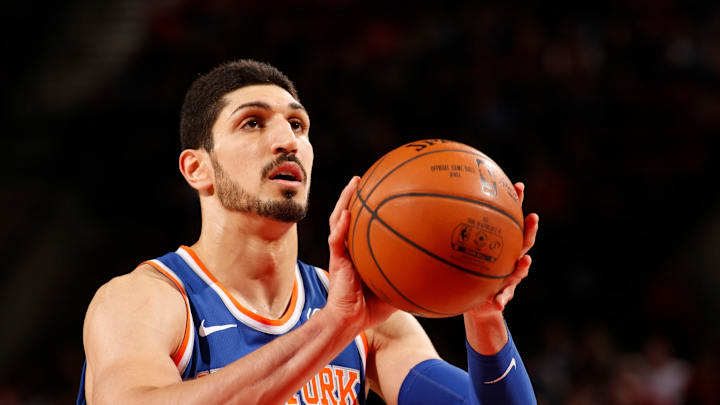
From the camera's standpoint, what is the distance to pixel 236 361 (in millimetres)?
2023

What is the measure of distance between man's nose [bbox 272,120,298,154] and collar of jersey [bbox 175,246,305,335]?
547 millimetres

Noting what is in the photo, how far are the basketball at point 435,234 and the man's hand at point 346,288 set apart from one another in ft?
0.09

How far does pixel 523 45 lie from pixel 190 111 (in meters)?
5.80

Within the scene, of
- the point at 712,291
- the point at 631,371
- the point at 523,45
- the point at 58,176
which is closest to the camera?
the point at 631,371

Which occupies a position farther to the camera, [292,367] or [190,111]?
[190,111]

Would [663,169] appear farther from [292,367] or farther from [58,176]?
[58,176]

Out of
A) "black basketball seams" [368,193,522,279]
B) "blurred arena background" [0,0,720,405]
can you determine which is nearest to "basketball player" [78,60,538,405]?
"black basketball seams" [368,193,522,279]

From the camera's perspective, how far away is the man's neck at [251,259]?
2.78m

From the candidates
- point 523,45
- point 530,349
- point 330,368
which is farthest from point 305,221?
point 330,368

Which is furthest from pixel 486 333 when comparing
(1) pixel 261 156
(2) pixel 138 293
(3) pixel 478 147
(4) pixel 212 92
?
(3) pixel 478 147

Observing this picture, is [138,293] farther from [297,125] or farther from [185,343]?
[297,125]

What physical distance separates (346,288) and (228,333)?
68cm

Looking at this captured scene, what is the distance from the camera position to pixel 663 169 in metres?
7.16

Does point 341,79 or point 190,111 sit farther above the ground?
point 190,111
